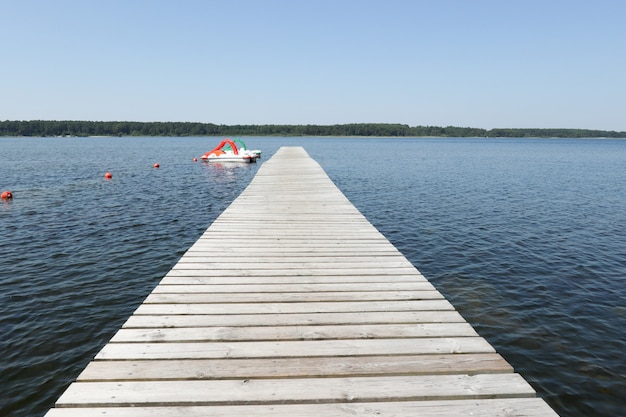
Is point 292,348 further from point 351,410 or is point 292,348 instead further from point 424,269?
point 424,269

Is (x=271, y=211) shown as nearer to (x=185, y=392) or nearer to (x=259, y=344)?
(x=259, y=344)

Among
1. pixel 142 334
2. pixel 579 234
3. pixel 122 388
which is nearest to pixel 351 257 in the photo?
pixel 142 334

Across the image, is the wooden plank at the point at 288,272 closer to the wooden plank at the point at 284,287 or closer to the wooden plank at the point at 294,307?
the wooden plank at the point at 284,287

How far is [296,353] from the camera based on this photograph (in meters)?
3.53

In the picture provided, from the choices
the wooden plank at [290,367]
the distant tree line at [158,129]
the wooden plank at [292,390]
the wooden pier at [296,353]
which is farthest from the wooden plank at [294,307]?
the distant tree line at [158,129]

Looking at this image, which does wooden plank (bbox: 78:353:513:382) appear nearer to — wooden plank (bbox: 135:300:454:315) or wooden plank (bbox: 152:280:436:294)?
wooden plank (bbox: 135:300:454:315)

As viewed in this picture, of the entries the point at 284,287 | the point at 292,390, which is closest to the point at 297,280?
the point at 284,287

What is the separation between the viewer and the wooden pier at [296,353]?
113 inches

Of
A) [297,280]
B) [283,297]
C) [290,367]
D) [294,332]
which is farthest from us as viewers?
[297,280]

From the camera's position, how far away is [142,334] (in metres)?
3.85

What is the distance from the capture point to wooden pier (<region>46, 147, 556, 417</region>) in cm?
287

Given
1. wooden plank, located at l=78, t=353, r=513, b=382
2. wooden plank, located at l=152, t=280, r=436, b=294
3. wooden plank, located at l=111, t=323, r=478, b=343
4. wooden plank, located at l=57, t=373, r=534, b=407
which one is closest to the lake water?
wooden plank, located at l=152, t=280, r=436, b=294

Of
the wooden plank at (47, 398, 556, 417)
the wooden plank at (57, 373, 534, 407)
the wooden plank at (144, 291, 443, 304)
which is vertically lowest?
the wooden plank at (47, 398, 556, 417)

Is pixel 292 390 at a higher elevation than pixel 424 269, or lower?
higher
